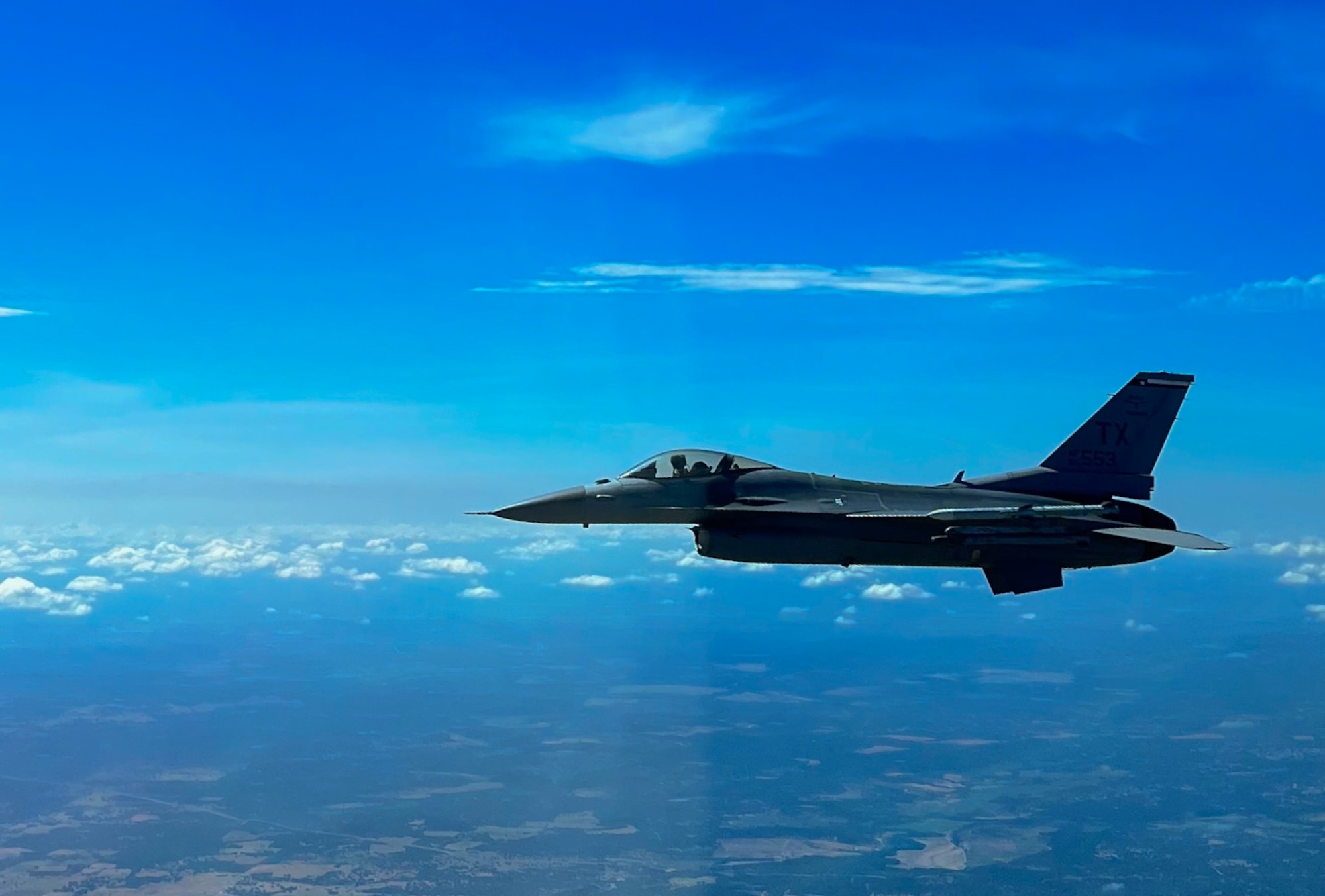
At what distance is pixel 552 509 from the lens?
25359 millimetres

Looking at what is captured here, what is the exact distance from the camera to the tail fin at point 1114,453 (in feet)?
90.9

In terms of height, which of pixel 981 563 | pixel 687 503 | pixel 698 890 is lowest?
pixel 698 890

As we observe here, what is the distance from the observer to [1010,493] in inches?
1075

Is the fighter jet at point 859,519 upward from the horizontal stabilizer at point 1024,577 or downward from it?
upward

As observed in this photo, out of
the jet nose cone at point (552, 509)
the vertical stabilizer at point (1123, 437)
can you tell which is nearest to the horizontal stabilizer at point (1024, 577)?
the vertical stabilizer at point (1123, 437)

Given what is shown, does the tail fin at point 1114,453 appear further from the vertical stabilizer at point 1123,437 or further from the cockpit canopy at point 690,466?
the cockpit canopy at point 690,466

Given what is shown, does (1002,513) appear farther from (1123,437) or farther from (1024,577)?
(1123,437)

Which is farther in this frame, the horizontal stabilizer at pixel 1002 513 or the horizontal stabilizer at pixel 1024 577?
the horizontal stabilizer at pixel 1024 577

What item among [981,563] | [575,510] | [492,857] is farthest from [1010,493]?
[492,857]

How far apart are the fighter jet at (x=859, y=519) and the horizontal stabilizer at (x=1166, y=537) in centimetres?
4

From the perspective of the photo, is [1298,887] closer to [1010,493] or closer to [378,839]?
[378,839]

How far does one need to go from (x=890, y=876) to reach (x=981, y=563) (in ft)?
500

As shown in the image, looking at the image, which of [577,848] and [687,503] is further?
[577,848]

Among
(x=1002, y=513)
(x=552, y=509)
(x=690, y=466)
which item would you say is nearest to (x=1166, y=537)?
(x=1002, y=513)
